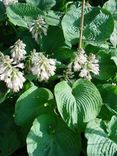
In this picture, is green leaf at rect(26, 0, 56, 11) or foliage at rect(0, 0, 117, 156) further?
green leaf at rect(26, 0, 56, 11)

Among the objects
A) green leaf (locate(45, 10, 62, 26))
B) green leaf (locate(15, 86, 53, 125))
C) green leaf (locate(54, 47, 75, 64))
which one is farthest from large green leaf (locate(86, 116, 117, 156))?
green leaf (locate(45, 10, 62, 26))

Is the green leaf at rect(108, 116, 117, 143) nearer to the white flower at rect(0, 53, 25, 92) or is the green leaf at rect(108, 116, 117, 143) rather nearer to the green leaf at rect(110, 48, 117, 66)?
the green leaf at rect(110, 48, 117, 66)

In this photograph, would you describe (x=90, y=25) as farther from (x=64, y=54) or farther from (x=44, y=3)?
(x=44, y=3)

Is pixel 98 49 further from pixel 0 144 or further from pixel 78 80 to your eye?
pixel 0 144

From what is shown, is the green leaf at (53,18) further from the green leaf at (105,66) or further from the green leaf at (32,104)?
the green leaf at (32,104)

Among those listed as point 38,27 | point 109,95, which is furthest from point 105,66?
point 38,27

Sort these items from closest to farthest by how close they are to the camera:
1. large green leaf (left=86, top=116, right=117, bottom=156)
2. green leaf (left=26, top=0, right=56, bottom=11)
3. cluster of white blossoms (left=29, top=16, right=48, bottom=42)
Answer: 1. large green leaf (left=86, top=116, right=117, bottom=156)
2. cluster of white blossoms (left=29, top=16, right=48, bottom=42)
3. green leaf (left=26, top=0, right=56, bottom=11)
